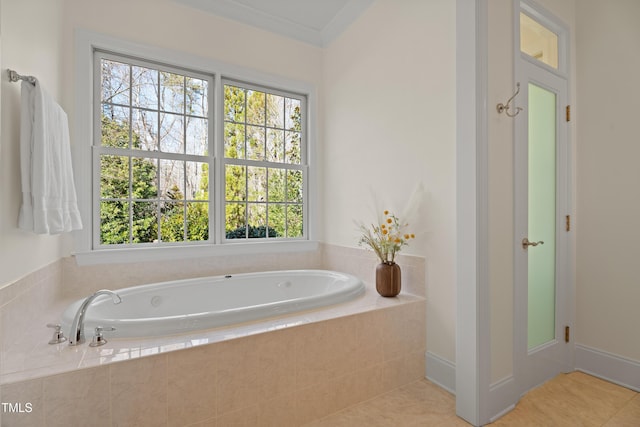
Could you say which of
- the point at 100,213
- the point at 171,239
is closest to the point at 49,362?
the point at 100,213

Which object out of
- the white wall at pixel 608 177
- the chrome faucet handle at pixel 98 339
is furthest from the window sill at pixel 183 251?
the white wall at pixel 608 177

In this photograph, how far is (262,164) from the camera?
9.77 ft

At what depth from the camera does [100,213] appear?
2287 mm

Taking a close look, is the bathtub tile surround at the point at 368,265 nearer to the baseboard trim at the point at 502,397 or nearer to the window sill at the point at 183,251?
the window sill at the point at 183,251

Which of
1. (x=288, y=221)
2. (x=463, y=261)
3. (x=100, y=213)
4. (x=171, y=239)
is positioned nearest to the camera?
(x=463, y=261)

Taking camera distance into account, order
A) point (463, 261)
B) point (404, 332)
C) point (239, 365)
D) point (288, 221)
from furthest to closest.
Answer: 1. point (288, 221)
2. point (404, 332)
3. point (463, 261)
4. point (239, 365)

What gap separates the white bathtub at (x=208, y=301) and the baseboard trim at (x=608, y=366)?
160 cm

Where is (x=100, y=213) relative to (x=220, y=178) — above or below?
below

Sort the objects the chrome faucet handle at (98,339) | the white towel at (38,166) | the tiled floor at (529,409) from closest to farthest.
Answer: the chrome faucet handle at (98,339)
the white towel at (38,166)
the tiled floor at (529,409)

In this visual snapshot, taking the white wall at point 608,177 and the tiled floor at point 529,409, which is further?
the white wall at point 608,177

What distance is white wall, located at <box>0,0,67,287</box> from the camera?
1298 millimetres

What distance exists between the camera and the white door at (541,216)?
5.91 feet

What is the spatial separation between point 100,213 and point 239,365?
1723 millimetres

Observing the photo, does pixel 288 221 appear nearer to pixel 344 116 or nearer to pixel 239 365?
pixel 344 116
